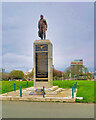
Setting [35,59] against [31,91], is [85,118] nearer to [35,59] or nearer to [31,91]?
[31,91]

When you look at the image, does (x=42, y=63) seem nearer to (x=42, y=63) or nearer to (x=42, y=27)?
(x=42, y=63)

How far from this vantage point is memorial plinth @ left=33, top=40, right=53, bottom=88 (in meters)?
13.3

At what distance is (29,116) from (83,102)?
4.13m

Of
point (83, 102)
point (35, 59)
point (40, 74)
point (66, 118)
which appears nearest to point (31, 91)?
point (40, 74)

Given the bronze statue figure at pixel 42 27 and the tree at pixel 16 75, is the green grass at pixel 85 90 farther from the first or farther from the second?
the tree at pixel 16 75

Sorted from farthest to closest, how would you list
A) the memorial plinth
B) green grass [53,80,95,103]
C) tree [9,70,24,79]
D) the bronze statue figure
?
tree [9,70,24,79] < the bronze statue figure < the memorial plinth < green grass [53,80,95,103]

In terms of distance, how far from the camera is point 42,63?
44.1 ft

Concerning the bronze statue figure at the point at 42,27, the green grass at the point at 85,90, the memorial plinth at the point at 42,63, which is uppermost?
the bronze statue figure at the point at 42,27

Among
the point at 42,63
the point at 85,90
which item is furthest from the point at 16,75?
the point at 42,63

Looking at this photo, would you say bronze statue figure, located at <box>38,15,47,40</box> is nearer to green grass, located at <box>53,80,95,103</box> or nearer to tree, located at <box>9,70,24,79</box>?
green grass, located at <box>53,80,95,103</box>

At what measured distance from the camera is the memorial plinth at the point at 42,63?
1327 cm

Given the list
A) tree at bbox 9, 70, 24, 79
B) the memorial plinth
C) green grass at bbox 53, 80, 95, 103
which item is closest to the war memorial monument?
the memorial plinth

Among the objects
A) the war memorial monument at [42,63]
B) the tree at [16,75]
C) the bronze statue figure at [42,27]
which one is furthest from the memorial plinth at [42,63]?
the tree at [16,75]

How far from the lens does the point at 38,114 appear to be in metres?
6.66
